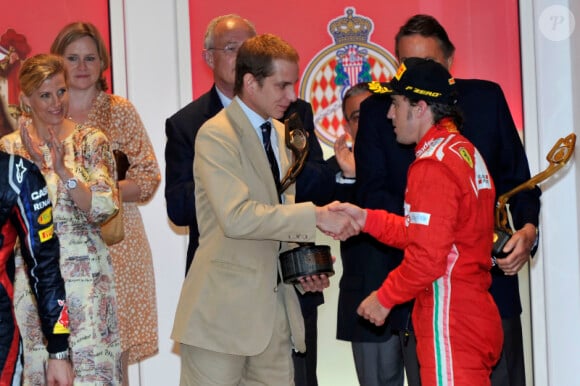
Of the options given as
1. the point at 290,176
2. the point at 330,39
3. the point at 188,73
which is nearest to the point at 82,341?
the point at 290,176

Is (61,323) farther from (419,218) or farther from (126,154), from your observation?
(126,154)

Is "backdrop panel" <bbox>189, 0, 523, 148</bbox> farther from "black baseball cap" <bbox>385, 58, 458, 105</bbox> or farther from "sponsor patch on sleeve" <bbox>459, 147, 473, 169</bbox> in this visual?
"sponsor patch on sleeve" <bbox>459, 147, 473, 169</bbox>

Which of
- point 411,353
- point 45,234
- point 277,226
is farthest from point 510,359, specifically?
point 45,234


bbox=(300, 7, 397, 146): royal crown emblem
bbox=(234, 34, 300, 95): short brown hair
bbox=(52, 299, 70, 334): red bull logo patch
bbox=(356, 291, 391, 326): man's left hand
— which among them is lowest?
bbox=(356, 291, 391, 326): man's left hand

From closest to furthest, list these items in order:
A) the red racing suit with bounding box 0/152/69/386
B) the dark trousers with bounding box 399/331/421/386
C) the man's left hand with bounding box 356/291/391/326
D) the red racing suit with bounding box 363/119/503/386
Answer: the red racing suit with bounding box 0/152/69/386 → the red racing suit with bounding box 363/119/503/386 → the man's left hand with bounding box 356/291/391/326 → the dark trousers with bounding box 399/331/421/386

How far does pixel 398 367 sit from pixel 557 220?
1508 millimetres

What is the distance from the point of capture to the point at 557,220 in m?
5.34

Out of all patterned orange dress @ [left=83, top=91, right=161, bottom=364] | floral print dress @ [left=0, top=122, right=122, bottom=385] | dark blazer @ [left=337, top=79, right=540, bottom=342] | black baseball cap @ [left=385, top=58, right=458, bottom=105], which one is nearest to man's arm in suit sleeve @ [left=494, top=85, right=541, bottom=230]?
dark blazer @ [left=337, top=79, right=540, bottom=342]

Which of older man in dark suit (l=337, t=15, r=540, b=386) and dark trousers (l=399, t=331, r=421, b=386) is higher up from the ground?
older man in dark suit (l=337, t=15, r=540, b=386)

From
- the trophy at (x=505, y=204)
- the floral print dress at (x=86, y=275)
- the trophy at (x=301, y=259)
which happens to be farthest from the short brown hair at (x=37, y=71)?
the trophy at (x=505, y=204)

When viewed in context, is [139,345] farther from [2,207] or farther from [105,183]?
[2,207]

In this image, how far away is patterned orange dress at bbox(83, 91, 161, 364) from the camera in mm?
4648

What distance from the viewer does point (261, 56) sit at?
354 cm

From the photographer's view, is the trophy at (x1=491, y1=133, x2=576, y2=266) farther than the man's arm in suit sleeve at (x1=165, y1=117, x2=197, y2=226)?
No
